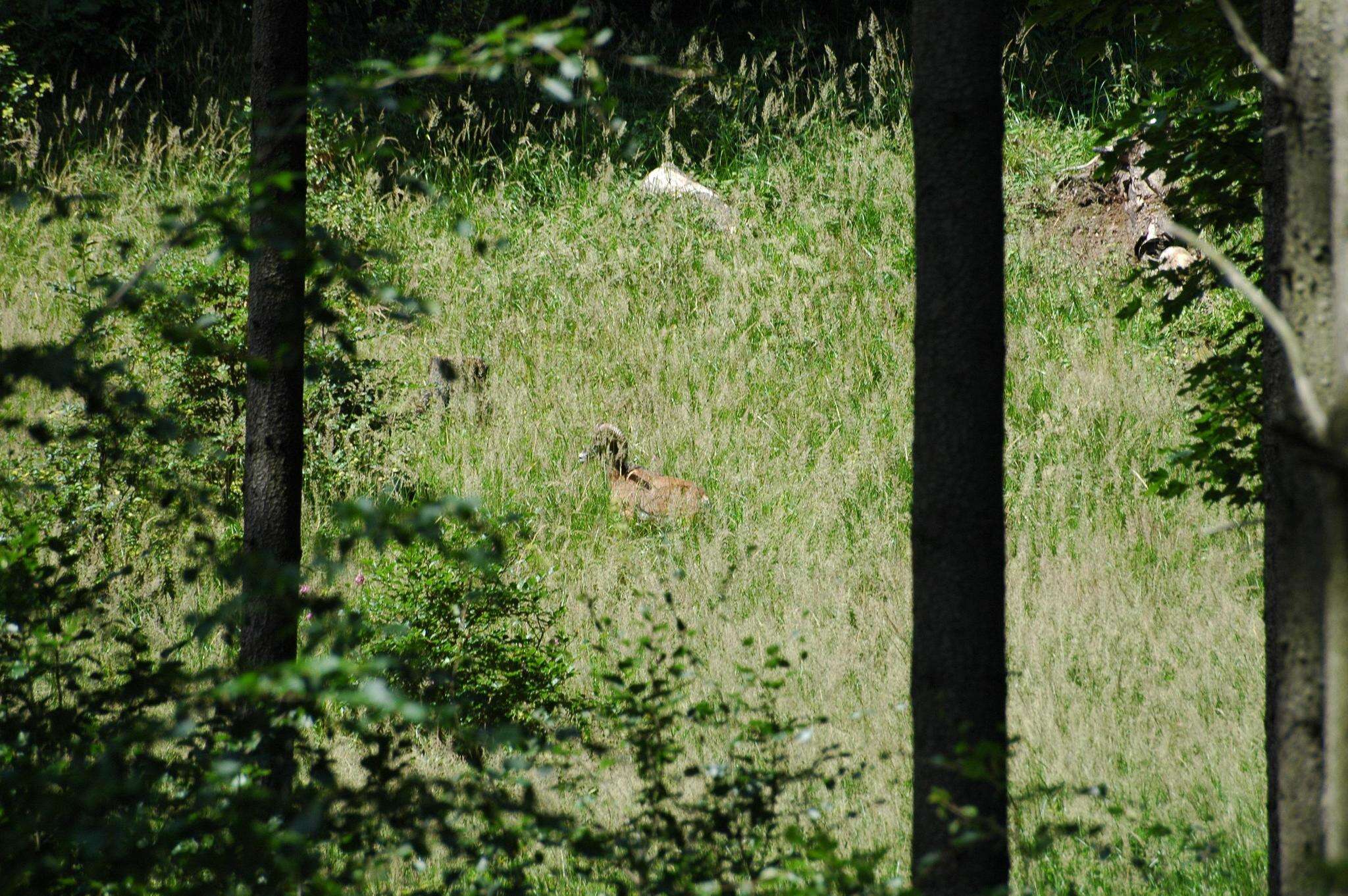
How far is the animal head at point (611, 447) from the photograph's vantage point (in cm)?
781

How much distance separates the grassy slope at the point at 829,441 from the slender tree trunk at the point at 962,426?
0.62 meters

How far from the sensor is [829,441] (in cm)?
796

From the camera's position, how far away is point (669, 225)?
10.7m

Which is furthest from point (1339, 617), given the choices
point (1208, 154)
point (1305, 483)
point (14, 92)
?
point (14, 92)

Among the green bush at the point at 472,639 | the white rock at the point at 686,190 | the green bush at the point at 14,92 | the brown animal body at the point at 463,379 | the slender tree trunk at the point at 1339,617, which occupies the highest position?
the green bush at the point at 14,92

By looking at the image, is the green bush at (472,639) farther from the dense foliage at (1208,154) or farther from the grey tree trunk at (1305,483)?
the grey tree trunk at (1305,483)

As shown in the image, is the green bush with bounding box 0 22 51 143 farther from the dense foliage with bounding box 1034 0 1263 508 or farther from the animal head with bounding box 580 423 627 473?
the dense foliage with bounding box 1034 0 1263 508

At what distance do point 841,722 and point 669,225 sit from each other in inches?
252

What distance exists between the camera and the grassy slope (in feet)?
16.8

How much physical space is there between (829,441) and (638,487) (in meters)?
1.42

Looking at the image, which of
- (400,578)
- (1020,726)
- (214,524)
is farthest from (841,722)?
(214,524)

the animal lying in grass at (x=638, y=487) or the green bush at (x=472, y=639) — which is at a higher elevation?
the animal lying in grass at (x=638, y=487)

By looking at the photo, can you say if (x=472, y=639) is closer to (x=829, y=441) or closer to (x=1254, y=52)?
(x=829, y=441)

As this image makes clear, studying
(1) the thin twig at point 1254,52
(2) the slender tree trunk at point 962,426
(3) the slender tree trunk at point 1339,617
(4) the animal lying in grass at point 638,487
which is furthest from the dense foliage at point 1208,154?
(4) the animal lying in grass at point 638,487
